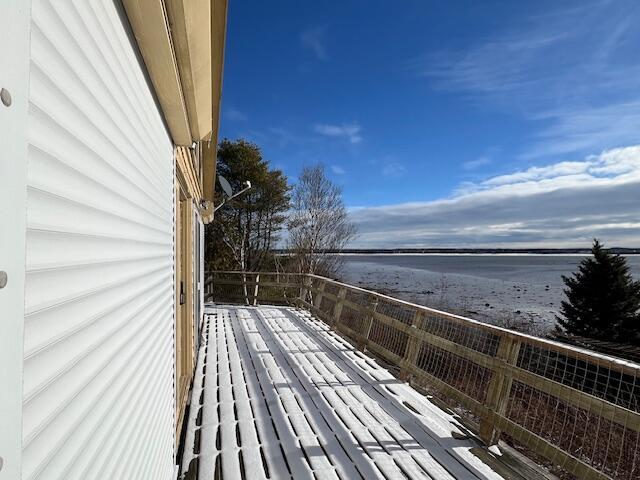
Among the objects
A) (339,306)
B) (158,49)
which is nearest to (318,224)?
(339,306)

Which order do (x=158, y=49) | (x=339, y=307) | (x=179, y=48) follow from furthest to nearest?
(x=339, y=307)
(x=179, y=48)
(x=158, y=49)

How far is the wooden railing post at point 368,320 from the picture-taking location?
494 centimetres

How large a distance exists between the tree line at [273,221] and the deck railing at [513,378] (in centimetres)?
1103

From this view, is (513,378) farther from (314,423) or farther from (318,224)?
(318,224)

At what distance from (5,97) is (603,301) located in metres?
19.5

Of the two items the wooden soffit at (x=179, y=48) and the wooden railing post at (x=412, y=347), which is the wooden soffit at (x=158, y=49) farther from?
the wooden railing post at (x=412, y=347)

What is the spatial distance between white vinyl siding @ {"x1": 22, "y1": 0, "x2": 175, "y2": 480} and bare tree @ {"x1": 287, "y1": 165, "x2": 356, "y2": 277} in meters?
15.0

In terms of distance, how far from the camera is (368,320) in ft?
16.5

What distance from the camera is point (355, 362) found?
4.65 m

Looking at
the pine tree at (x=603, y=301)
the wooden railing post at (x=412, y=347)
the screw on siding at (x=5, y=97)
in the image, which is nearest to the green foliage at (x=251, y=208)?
the pine tree at (x=603, y=301)

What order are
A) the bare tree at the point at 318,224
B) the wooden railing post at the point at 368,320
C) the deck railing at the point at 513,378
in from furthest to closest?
1. the bare tree at the point at 318,224
2. the wooden railing post at the point at 368,320
3. the deck railing at the point at 513,378

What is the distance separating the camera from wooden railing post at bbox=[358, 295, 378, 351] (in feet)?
16.2

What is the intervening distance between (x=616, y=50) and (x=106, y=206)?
917cm

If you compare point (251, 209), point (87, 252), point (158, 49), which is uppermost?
point (251, 209)
